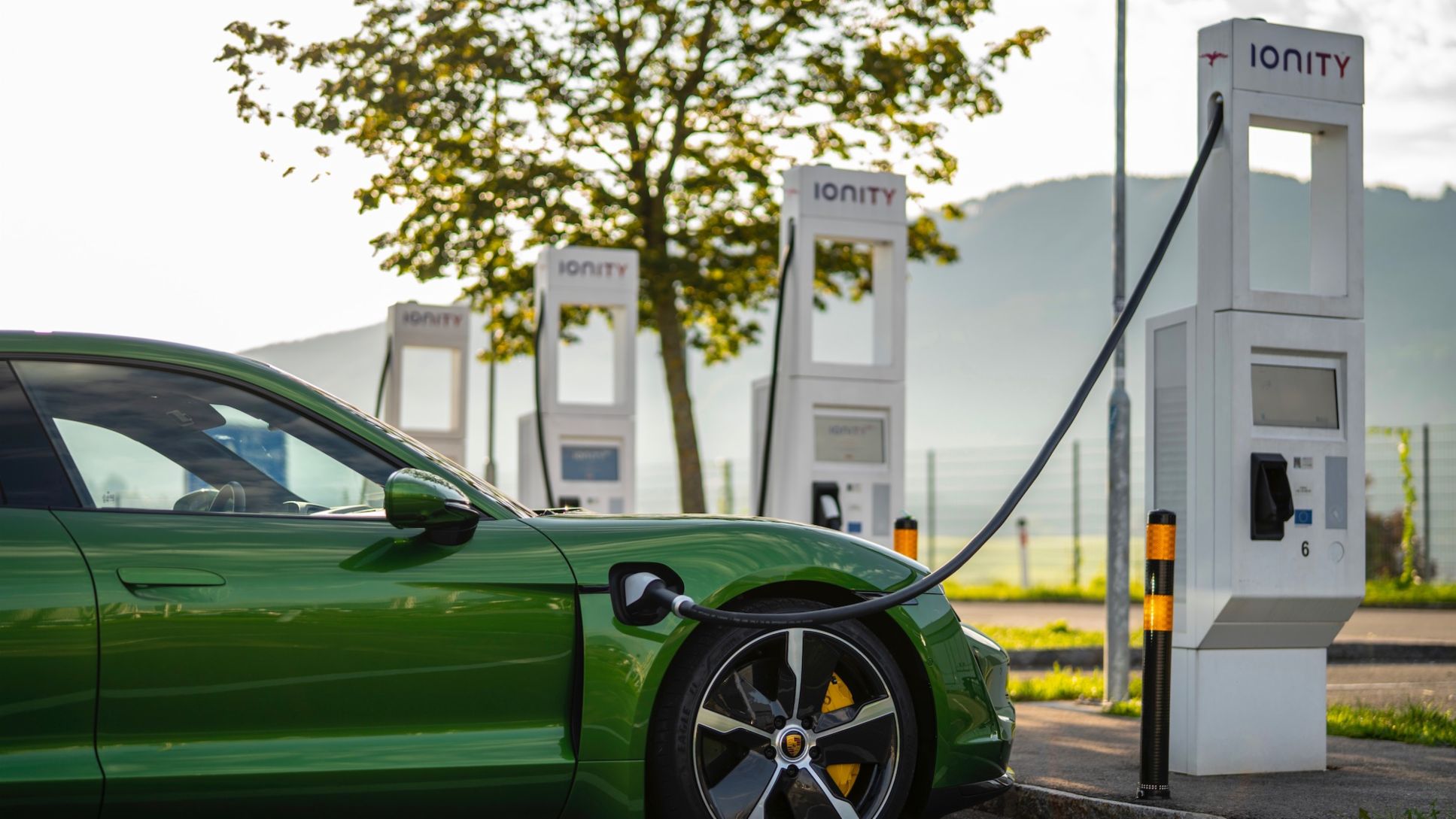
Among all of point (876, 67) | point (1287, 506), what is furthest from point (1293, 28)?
point (876, 67)

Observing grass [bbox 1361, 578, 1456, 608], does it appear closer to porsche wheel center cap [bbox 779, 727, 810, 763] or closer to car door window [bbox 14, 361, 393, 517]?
porsche wheel center cap [bbox 779, 727, 810, 763]

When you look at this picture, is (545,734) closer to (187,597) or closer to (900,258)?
(187,597)

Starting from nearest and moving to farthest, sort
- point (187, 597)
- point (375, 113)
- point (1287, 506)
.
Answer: point (187, 597)
point (1287, 506)
point (375, 113)

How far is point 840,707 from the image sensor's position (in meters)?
4.29

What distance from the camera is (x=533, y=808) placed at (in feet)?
12.8

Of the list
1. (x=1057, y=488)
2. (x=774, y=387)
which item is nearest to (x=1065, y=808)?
(x=774, y=387)

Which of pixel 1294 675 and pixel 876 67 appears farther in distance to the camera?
pixel 876 67

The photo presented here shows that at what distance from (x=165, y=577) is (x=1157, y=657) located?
129 inches

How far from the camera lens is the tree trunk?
1897 cm

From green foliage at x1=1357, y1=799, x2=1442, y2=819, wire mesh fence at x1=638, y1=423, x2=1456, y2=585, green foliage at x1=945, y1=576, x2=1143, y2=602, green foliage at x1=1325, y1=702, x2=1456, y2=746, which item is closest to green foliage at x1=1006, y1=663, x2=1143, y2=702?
green foliage at x1=1325, y1=702, x2=1456, y2=746

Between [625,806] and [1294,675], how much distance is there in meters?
3.34

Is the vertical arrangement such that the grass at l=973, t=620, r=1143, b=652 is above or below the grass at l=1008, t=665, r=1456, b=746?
below

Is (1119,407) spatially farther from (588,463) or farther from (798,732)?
(588,463)

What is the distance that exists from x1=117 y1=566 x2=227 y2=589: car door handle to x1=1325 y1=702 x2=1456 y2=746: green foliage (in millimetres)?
5449
